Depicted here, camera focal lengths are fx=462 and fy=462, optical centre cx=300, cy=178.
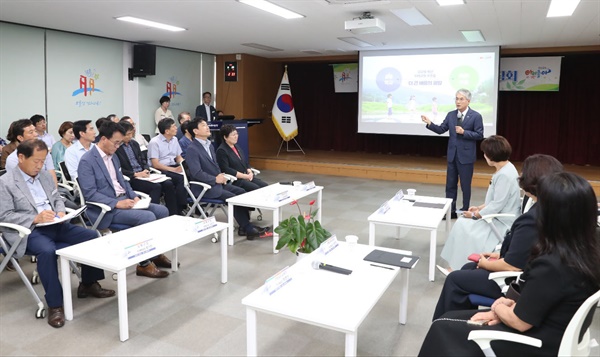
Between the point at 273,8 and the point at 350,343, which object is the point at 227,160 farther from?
the point at 350,343

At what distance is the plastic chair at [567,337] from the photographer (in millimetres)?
1589

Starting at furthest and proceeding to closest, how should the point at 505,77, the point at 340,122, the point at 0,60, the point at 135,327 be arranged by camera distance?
the point at 340,122, the point at 505,77, the point at 0,60, the point at 135,327

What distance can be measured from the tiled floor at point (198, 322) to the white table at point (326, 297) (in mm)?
471

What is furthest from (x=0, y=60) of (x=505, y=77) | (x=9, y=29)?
(x=505, y=77)

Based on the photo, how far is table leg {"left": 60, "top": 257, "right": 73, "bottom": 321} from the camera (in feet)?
9.57

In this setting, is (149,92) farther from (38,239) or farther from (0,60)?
(38,239)

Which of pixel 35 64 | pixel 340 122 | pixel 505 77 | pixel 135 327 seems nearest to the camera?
pixel 135 327

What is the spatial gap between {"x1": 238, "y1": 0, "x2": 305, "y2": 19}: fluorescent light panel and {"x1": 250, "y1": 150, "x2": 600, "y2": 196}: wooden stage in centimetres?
391

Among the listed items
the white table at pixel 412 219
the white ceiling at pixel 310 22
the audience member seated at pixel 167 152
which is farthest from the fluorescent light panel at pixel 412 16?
the audience member seated at pixel 167 152

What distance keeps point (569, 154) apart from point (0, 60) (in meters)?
10.8

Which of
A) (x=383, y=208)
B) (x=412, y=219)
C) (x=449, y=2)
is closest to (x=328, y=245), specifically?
(x=412, y=219)

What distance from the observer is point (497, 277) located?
236 centimetres

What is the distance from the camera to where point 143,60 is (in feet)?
28.7

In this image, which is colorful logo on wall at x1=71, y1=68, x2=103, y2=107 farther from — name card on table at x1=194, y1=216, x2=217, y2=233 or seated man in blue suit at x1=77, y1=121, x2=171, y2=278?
name card on table at x1=194, y1=216, x2=217, y2=233
